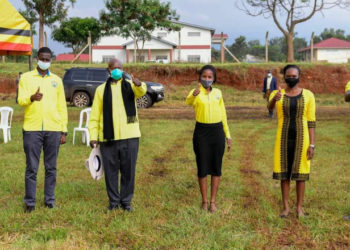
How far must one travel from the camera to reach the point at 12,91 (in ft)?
85.3

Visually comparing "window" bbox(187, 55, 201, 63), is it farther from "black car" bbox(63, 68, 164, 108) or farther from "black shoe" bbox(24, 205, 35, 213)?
"black shoe" bbox(24, 205, 35, 213)

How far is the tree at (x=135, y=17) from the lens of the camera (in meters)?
33.8

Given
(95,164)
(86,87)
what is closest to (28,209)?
(95,164)

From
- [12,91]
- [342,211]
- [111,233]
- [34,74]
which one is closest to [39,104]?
[34,74]

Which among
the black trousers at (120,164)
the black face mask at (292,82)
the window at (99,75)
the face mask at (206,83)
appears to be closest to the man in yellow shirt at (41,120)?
the black trousers at (120,164)

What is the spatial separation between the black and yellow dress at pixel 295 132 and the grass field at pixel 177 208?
0.62 m

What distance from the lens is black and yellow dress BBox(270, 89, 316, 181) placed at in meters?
5.00

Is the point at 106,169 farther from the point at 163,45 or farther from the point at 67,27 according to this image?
the point at 67,27

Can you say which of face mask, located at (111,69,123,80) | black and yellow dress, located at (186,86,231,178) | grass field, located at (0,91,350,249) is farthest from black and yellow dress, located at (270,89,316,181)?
face mask, located at (111,69,123,80)

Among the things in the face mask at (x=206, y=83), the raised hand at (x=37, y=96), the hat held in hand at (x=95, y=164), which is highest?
the face mask at (x=206, y=83)

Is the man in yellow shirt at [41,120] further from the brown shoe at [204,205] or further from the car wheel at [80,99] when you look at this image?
the car wheel at [80,99]

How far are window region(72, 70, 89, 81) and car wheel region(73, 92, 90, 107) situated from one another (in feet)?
2.26

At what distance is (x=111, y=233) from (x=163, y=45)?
43.1m

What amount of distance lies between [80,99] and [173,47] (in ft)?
93.7
